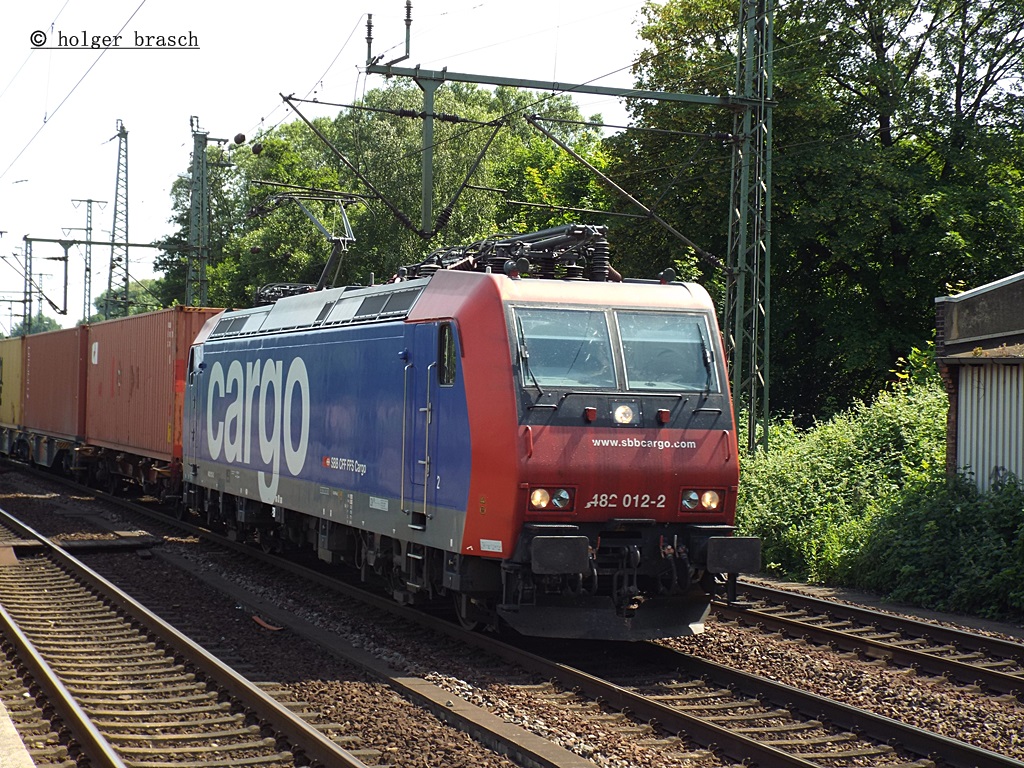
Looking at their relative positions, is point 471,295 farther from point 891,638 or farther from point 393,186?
point 393,186

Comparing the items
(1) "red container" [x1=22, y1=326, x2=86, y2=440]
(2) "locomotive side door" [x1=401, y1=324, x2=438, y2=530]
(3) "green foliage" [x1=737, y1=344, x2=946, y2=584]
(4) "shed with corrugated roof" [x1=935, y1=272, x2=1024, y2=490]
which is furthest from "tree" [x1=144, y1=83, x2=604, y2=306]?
(2) "locomotive side door" [x1=401, y1=324, x2=438, y2=530]

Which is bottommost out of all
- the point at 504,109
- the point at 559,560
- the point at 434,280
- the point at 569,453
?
the point at 559,560

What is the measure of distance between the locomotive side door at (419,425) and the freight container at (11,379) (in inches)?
1047

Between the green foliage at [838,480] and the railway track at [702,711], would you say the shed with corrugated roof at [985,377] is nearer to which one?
the green foliage at [838,480]

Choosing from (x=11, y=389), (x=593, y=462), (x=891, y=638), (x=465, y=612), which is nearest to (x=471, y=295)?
(x=593, y=462)

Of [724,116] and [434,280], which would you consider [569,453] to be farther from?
[724,116]

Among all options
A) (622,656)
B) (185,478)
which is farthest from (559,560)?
(185,478)

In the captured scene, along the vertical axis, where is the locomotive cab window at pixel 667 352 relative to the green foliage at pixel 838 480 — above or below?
above

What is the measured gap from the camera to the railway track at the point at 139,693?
7582 millimetres

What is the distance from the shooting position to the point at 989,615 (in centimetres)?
1307

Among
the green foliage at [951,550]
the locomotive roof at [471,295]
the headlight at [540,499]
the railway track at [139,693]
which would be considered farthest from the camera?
the green foliage at [951,550]

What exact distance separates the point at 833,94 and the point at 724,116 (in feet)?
10.0

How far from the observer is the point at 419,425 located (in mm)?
10820

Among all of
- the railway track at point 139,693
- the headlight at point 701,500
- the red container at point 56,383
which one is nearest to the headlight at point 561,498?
the headlight at point 701,500
